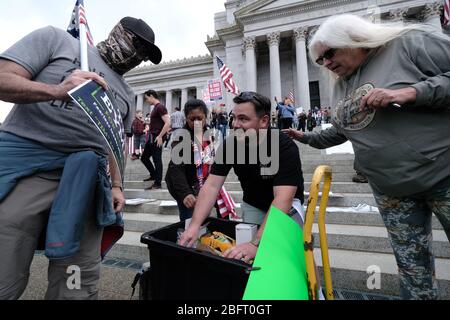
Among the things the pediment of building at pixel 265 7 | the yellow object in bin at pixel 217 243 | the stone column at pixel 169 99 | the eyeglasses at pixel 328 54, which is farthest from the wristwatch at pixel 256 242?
the stone column at pixel 169 99

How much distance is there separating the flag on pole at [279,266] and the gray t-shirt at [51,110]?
1.26 metres

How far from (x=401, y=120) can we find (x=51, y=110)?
6.88 ft

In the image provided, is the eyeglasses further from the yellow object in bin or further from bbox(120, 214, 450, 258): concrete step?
bbox(120, 214, 450, 258): concrete step

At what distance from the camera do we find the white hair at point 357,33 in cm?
151

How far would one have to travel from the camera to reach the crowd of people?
1.33 metres

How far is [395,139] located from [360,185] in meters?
3.75

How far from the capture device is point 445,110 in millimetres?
1435

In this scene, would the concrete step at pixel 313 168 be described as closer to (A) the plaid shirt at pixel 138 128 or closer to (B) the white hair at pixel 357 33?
(A) the plaid shirt at pixel 138 128

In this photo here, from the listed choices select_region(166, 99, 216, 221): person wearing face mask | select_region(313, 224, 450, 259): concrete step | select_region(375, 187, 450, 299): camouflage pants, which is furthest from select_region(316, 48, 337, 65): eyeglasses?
select_region(313, 224, 450, 259): concrete step

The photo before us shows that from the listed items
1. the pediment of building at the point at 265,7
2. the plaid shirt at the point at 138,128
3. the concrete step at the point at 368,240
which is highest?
the pediment of building at the point at 265,7

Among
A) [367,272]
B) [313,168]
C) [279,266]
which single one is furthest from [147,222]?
[313,168]

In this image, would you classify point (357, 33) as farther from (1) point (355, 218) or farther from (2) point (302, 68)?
(2) point (302, 68)

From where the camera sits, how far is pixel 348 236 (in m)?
3.20
